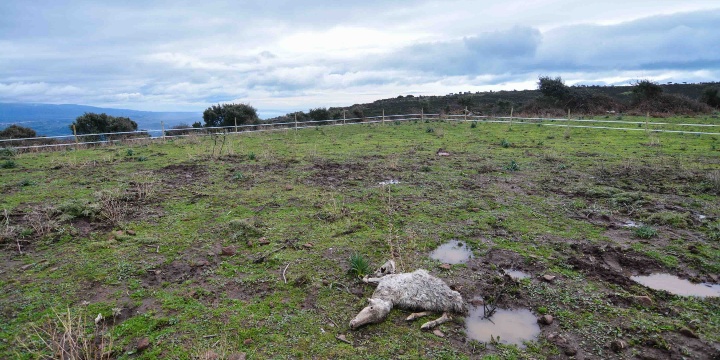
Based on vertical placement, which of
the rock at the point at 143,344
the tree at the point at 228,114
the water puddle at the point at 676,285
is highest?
the tree at the point at 228,114

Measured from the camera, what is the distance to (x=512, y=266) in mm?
5238

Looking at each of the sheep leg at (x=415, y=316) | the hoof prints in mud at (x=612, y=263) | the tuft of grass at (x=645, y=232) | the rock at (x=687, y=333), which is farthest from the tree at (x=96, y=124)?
the rock at (x=687, y=333)

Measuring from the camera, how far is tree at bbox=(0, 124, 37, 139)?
27.0 meters

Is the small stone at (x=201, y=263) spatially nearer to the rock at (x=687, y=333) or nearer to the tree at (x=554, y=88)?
the rock at (x=687, y=333)

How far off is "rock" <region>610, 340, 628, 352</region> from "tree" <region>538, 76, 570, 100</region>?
1589 inches

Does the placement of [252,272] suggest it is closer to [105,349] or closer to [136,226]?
[105,349]

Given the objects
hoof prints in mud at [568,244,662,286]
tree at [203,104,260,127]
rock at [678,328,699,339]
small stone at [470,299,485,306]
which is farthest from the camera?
tree at [203,104,260,127]

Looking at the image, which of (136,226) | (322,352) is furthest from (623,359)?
(136,226)

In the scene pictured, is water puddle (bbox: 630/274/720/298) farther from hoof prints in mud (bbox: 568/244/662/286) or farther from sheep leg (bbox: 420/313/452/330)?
sheep leg (bbox: 420/313/452/330)

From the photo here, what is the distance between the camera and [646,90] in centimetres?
3422

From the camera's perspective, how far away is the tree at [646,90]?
33719mm

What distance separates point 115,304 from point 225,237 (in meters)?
2.15

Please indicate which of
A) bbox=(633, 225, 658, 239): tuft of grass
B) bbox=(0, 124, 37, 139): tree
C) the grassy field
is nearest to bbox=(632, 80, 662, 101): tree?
the grassy field

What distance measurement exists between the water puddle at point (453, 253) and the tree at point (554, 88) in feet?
127
